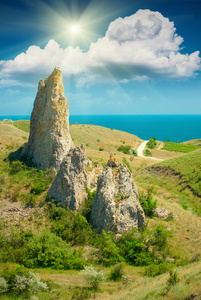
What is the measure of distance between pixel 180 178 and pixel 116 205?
89.9 ft

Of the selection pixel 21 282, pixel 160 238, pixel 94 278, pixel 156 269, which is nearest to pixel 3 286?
pixel 21 282

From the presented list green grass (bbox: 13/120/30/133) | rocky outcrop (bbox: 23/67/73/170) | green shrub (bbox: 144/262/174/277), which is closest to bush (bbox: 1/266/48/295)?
green shrub (bbox: 144/262/174/277)

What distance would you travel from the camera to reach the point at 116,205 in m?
17.5

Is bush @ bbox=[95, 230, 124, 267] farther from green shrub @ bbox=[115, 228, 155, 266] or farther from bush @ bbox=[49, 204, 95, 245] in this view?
bush @ bbox=[49, 204, 95, 245]

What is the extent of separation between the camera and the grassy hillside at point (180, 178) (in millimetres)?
33969

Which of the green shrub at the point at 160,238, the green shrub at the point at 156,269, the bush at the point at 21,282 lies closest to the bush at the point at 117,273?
the green shrub at the point at 156,269

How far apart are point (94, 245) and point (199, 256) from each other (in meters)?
7.81

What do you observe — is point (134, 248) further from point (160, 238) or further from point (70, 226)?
point (70, 226)

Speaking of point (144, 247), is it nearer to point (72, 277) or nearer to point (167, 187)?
point (72, 277)

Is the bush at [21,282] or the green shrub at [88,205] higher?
the green shrub at [88,205]

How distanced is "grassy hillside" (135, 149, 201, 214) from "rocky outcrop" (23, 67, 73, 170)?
63.8ft

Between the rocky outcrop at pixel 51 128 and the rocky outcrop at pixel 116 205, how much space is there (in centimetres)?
782

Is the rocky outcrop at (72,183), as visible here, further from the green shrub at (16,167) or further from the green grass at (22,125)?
the green grass at (22,125)

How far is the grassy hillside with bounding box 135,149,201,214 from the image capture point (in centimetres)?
3397
